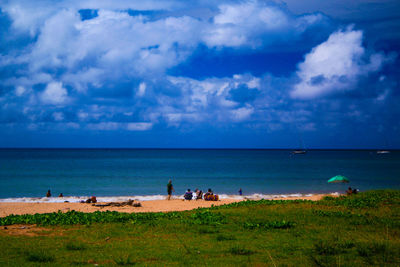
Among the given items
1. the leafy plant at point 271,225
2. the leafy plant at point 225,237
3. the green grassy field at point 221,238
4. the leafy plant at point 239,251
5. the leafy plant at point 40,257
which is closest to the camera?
the green grassy field at point 221,238

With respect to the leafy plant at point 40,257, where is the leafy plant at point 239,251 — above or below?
below

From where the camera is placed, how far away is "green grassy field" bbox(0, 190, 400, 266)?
33.7ft

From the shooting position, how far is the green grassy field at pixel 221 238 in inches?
404

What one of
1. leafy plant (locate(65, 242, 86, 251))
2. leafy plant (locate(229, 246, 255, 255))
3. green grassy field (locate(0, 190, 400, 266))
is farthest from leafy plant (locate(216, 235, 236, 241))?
leafy plant (locate(65, 242, 86, 251))

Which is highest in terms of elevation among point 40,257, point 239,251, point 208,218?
point 208,218

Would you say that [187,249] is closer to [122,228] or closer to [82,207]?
[122,228]

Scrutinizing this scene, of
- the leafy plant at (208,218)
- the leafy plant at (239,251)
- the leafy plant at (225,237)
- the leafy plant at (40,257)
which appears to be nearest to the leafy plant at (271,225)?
the leafy plant at (208,218)

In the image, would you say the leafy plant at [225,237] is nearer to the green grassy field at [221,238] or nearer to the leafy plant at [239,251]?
the green grassy field at [221,238]

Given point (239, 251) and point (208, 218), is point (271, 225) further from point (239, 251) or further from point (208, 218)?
point (239, 251)

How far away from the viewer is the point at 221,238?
1309 centimetres

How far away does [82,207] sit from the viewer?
30.1 metres

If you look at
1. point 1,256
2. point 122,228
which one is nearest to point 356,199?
point 122,228

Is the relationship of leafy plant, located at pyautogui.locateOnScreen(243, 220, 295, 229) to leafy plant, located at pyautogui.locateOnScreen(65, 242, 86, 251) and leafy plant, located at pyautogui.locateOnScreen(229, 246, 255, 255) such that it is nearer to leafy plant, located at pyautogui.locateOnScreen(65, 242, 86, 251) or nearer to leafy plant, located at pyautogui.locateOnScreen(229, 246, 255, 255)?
leafy plant, located at pyautogui.locateOnScreen(229, 246, 255, 255)

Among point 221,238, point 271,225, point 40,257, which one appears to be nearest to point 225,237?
point 221,238
